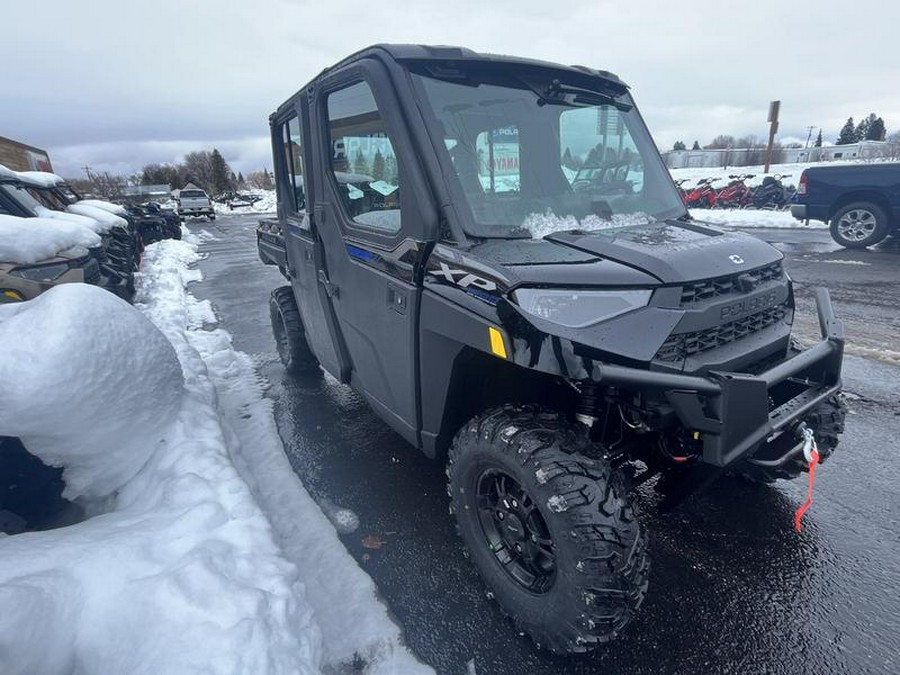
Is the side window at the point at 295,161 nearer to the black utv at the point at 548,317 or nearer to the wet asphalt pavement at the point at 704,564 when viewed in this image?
the black utv at the point at 548,317

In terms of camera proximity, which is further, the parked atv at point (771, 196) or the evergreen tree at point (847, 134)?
the evergreen tree at point (847, 134)

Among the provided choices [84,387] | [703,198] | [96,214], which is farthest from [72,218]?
[703,198]

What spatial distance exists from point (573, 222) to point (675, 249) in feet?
1.66

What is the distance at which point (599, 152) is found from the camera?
8.77 feet

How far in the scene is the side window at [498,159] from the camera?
7.43 feet

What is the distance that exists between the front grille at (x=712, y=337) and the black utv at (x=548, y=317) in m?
0.01

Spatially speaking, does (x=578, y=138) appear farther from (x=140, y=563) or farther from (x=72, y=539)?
(x=72, y=539)

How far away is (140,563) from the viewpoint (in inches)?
82.1

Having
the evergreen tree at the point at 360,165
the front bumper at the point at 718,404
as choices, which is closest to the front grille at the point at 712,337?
the front bumper at the point at 718,404

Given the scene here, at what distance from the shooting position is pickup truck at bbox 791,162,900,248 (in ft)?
31.7

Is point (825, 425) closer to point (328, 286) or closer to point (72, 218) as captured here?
point (328, 286)

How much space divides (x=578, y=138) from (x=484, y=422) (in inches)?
61.5

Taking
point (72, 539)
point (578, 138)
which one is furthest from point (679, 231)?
point (72, 539)

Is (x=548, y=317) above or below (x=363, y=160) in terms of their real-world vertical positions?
below
